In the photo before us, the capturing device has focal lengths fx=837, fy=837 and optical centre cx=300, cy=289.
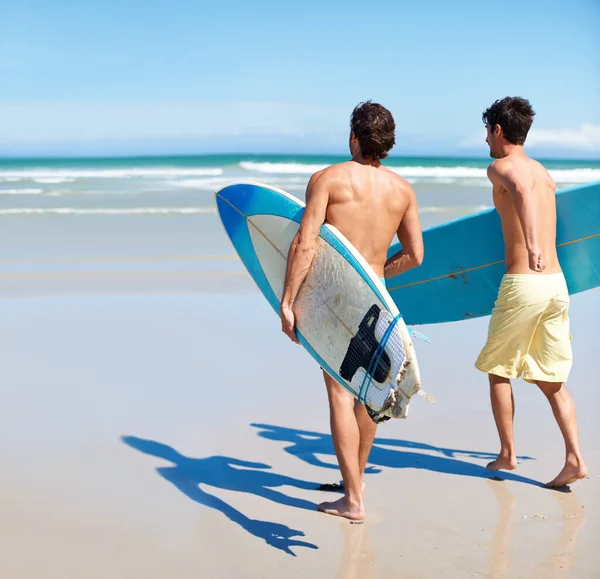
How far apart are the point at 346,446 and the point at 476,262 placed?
167 cm

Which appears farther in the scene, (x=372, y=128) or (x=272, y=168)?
(x=272, y=168)

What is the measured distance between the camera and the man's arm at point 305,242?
3.06 metres

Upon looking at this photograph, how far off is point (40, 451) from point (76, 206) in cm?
1430

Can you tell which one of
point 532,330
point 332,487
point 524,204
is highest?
point 524,204

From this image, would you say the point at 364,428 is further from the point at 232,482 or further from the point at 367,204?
the point at 367,204

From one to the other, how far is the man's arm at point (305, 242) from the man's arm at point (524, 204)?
0.82 m

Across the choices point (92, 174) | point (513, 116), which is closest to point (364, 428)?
point (513, 116)

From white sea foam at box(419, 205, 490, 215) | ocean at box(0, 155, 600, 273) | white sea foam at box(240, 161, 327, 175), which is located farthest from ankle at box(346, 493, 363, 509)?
white sea foam at box(240, 161, 327, 175)

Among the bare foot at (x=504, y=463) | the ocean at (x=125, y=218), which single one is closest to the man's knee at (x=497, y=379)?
the bare foot at (x=504, y=463)

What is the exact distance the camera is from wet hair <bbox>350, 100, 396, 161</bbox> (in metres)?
3.07

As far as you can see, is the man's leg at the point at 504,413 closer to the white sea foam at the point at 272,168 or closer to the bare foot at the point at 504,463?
the bare foot at the point at 504,463

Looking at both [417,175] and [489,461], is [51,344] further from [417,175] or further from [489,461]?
[417,175]

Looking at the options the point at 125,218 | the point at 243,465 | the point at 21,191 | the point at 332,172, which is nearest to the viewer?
the point at 332,172

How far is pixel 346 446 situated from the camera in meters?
3.18
